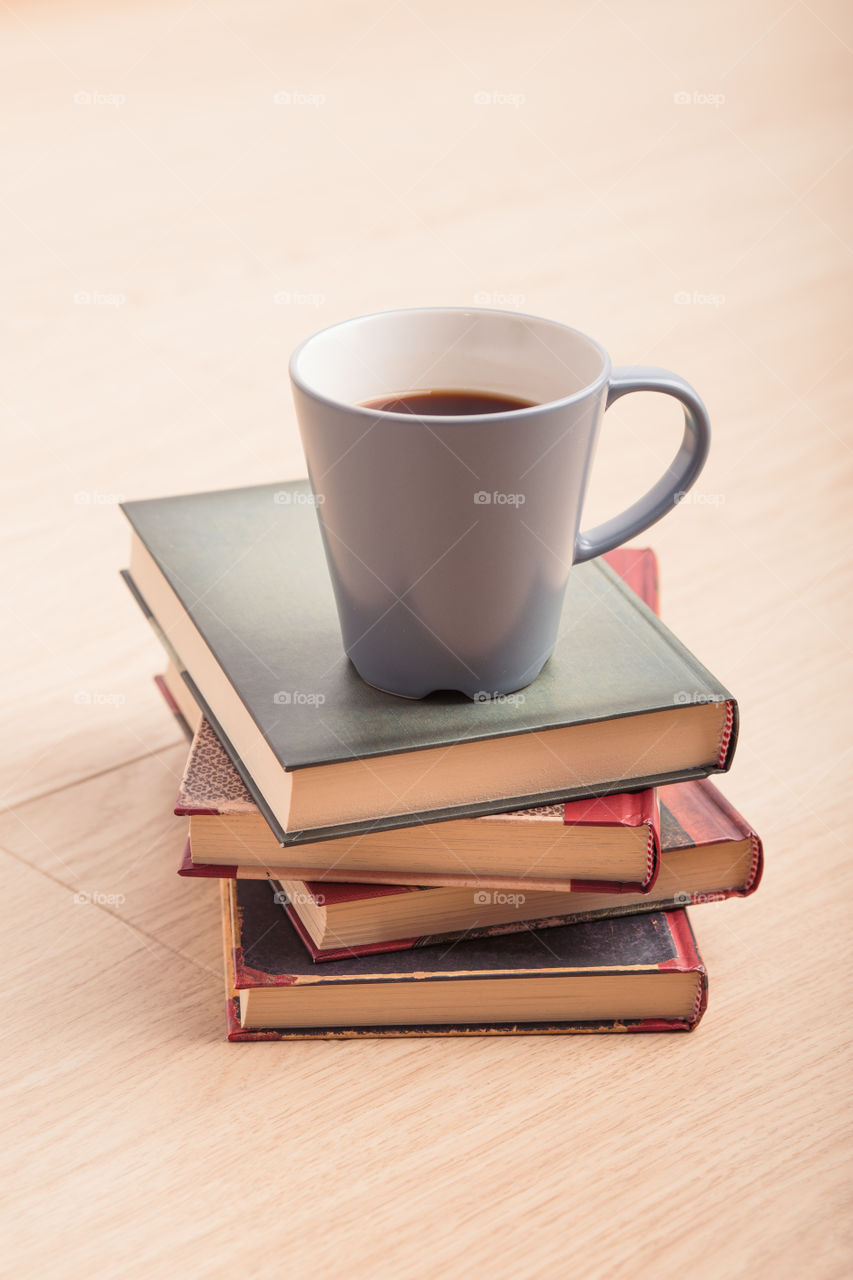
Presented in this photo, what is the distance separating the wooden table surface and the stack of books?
0.08 ft

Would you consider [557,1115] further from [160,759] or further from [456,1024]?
[160,759]

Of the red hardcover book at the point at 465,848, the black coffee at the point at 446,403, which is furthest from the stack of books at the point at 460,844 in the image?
the black coffee at the point at 446,403

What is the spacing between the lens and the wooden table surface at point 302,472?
0.49 meters

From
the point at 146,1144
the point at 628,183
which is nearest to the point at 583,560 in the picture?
the point at 146,1144

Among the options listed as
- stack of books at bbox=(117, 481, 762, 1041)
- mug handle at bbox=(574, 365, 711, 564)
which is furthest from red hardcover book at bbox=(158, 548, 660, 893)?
mug handle at bbox=(574, 365, 711, 564)

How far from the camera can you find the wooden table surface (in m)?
0.49

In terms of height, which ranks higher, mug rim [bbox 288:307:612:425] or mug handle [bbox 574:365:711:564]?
mug rim [bbox 288:307:612:425]

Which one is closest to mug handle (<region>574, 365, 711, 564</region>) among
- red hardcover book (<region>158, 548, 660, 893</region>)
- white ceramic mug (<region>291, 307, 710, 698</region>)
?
white ceramic mug (<region>291, 307, 710, 698</region>)

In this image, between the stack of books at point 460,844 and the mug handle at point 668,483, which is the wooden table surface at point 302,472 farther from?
the mug handle at point 668,483

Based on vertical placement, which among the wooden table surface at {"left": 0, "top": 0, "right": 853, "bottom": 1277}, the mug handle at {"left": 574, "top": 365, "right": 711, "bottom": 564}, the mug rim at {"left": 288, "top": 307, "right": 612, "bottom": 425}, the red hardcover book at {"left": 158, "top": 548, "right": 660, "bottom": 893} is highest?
the mug rim at {"left": 288, "top": 307, "right": 612, "bottom": 425}

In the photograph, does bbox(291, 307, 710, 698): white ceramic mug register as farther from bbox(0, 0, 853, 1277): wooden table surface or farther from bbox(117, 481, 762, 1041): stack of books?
bbox(0, 0, 853, 1277): wooden table surface

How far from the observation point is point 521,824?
1.82ft

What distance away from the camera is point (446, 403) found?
588 mm

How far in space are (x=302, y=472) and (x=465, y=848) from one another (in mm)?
569
